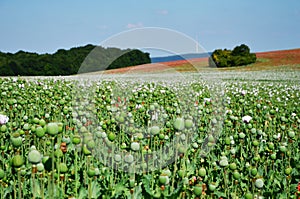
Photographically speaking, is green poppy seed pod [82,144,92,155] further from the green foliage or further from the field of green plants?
the green foliage

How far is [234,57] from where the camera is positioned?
1865 inches

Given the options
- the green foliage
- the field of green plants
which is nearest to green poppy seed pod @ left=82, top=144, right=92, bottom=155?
the field of green plants

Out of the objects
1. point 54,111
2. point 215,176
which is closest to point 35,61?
point 54,111

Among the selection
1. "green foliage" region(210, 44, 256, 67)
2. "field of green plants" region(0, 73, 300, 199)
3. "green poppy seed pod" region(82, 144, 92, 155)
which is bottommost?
"field of green plants" region(0, 73, 300, 199)

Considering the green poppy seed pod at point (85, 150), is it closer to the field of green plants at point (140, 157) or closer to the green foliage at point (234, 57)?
the field of green plants at point (140, 157)

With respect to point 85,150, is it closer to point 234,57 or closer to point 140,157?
point 140,157

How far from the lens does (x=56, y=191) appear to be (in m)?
2.29

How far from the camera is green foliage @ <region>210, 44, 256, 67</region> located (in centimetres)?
4712

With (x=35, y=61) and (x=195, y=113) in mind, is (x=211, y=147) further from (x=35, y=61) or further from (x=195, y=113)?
(x=35, y=61)

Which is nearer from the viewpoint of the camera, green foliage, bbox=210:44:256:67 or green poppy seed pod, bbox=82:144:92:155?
→ green poppy seed pod, bbox=82:144:92:155

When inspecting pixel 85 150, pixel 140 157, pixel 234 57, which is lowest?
pixel 140 157

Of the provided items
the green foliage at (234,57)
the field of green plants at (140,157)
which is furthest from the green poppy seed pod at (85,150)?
the green foliage at (234,57)

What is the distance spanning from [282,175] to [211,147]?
0.74m

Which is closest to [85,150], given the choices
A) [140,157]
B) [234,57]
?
[140,157]
